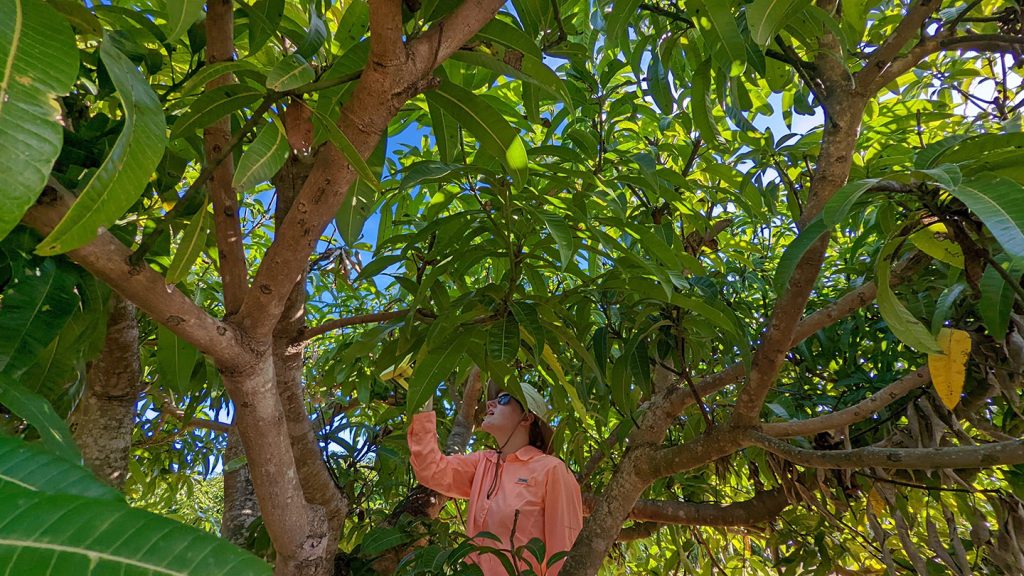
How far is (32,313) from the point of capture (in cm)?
72

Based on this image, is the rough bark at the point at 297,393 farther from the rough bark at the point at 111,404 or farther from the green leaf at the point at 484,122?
the green leaf at the point at 484,122

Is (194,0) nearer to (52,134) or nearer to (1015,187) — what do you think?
(52,134)

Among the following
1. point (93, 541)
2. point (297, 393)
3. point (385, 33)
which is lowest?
point (93, 541)

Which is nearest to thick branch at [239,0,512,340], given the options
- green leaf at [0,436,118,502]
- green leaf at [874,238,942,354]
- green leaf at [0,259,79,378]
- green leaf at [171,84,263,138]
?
green leaf at [171,84,263,138]

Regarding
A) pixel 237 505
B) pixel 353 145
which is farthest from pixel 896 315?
pixel 237 505

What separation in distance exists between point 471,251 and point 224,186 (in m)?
0.48

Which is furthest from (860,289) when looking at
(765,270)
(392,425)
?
(392,425)

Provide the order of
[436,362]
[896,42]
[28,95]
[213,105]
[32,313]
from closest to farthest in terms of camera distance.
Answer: [28,95] < [32,313] < [213,105] < [896,42] < [436,362]

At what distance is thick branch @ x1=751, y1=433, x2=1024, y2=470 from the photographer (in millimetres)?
1058

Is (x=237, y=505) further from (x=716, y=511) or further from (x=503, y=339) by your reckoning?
(x=716, y=511)

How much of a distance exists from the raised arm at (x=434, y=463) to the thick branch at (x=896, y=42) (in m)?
1.40

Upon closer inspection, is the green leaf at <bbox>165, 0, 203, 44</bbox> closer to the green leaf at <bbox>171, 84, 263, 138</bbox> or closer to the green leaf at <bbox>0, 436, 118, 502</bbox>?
the green leaf at <bbox>171, 84, 263, 138</bbox>

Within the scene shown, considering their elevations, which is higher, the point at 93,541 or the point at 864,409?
the point at 864,409

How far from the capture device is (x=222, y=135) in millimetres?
998
